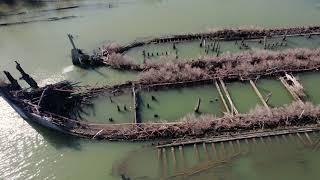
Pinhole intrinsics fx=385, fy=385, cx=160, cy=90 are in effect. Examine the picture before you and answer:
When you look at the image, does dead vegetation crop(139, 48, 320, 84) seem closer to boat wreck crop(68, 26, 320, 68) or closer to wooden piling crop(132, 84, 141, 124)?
wooden piling crop(132, 84, 141, 124)

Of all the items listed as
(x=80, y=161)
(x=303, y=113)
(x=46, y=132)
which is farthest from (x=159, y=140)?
(x=303, y=113)

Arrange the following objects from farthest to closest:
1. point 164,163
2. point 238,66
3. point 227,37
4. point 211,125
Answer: point 227,37 < point 238,66 < point 211,125 < point 164,163

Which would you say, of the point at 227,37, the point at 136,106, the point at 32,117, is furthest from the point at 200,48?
the point at 32,117

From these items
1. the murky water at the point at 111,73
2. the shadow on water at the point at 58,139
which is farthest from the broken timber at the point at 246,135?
the shadow on water at the point at 58,139

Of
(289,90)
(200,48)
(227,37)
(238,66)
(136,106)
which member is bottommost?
(136,106)

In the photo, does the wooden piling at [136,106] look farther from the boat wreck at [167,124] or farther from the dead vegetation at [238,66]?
the dead vegetation at [238,66]

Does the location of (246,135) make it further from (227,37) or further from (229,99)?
(227,37)

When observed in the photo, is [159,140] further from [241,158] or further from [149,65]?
[149,65]
